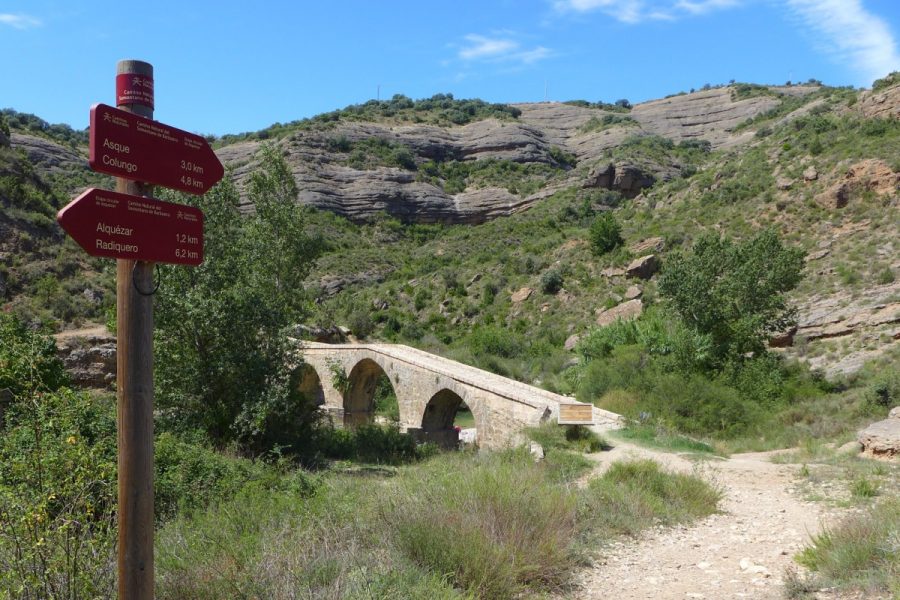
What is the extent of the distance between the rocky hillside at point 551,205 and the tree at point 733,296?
1645 mm

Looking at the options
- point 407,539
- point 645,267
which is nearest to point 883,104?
point 645,267

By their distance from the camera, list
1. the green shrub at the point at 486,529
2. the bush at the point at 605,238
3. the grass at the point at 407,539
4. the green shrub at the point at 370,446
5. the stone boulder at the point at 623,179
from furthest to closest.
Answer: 1. the stone boulder at the point at 623,179
2. the bush at the point at 605,238
3. the green shrub at the point at 370,446
4. the green shrub at the point at 486,529
5. the grass at the point at 407,539

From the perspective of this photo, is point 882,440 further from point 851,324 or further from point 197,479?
point 851,324

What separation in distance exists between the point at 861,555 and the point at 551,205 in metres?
44.0

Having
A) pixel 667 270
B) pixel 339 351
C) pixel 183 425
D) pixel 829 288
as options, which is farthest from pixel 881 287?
pixel 183 425

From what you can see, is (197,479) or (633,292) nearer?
(197,479)

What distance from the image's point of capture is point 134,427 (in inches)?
112

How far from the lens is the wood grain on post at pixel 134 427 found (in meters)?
2.83

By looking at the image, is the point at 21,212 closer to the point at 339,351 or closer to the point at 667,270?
the point at 339,351

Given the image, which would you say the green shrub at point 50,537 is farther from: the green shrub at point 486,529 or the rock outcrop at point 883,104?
the rock outcrop at point 883,104

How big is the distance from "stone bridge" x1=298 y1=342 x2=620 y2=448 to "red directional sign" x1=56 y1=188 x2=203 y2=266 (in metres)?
8.91

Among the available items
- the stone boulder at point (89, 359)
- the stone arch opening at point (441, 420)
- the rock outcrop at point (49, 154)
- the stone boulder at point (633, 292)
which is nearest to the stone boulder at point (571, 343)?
the stone boulder at point (633, 292)

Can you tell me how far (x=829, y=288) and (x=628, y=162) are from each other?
84.2ft

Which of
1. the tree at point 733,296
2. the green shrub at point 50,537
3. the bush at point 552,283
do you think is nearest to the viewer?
the green shrub at point 50,537
